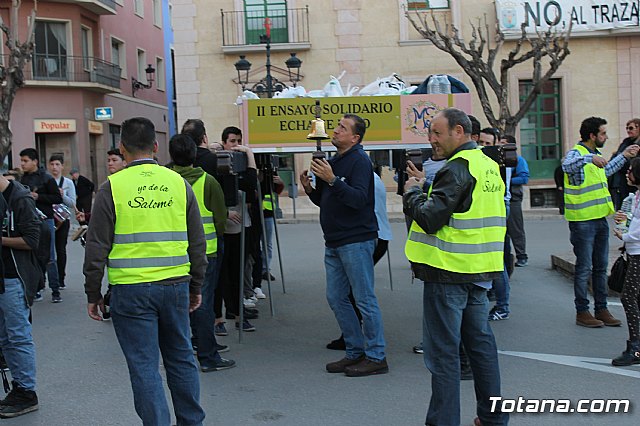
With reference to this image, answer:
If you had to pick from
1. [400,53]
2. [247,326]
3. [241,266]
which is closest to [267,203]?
[247,326]

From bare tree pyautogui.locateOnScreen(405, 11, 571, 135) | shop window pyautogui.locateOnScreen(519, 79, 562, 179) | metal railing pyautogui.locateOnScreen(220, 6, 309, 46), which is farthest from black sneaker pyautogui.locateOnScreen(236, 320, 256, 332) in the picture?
shop window pyautogui.locateOnScreen(519, 79, 562, 179)

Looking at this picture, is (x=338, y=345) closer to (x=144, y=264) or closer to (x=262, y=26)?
(x=144, y=264)

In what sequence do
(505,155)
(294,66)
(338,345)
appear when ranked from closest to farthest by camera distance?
(505,155) → (338,345) → (294,66)

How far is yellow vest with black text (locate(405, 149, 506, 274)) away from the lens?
448cm

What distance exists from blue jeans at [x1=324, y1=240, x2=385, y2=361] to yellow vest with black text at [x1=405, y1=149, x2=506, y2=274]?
5.02 feet

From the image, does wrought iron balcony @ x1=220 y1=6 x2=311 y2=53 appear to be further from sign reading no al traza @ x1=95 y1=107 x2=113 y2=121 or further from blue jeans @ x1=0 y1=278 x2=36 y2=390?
blue jeans @ x1=0 y1=278 x2=36 y2=390

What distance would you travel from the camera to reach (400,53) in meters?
25.0

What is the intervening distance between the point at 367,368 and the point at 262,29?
2061cm

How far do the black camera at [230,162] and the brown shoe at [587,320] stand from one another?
367 centimetres

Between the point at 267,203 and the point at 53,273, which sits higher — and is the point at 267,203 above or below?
above

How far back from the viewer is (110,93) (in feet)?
106

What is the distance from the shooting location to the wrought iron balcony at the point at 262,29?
2503 centimetres

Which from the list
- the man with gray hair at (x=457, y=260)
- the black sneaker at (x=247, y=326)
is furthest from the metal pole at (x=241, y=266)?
the man with gray hair at (x=457, y=260)

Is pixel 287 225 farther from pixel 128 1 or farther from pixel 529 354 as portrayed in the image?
pixel 128 1
